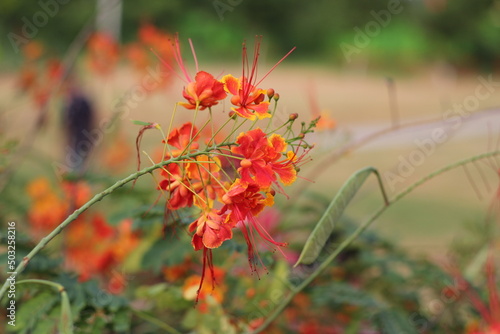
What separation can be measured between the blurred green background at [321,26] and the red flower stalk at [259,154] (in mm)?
11609

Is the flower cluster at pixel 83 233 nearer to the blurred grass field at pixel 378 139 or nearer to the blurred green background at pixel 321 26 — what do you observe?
the blurred grass field at pixel 378 139

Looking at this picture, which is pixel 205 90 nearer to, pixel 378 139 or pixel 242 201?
pixel 242 201

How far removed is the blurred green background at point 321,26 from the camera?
12812mm

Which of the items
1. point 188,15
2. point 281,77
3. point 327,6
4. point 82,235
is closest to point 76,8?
point 188,15

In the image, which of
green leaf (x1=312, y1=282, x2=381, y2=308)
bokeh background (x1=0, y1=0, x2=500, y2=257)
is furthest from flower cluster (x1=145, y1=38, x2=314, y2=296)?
bokeh background (x1=0, y1=0, x2=500, y2=257)

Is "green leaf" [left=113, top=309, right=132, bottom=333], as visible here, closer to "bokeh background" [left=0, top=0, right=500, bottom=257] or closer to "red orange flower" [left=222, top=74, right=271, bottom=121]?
"red orange flower" [left=222, top=74, right=271, bottom=121]

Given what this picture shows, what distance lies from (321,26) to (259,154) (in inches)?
570

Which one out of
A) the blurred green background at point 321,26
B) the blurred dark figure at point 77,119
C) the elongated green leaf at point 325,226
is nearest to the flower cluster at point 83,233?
the elongated green leaf at point 325,226

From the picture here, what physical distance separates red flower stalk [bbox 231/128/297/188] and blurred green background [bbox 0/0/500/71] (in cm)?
1161

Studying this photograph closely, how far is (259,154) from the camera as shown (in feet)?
Result: 1.65

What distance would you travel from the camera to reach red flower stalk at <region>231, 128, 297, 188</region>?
1.64 ft

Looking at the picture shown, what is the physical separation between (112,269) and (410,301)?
1.53ft

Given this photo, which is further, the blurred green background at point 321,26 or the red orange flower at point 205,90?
the blurred green background at point 321,26

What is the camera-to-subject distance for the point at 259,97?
52 centimetres
